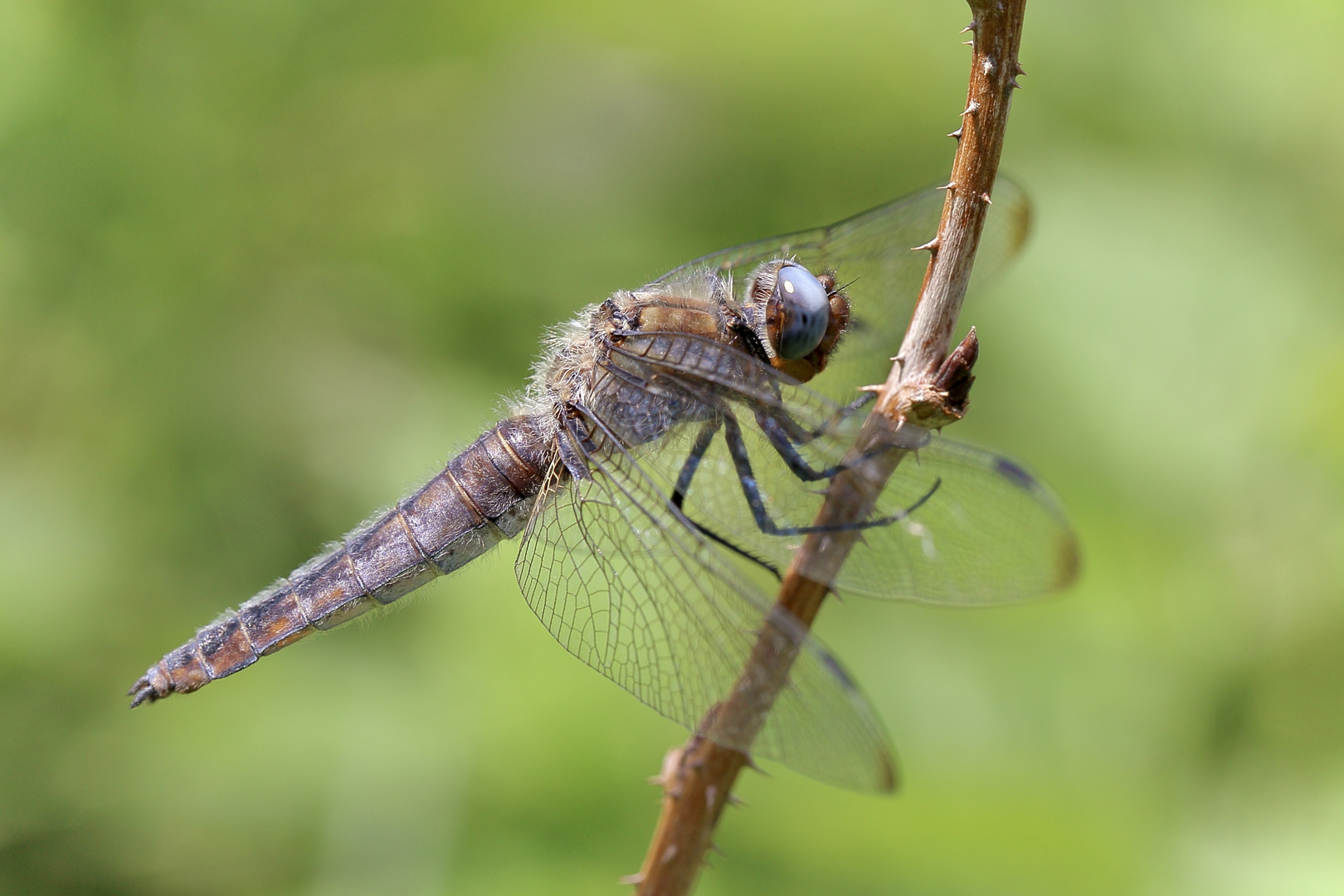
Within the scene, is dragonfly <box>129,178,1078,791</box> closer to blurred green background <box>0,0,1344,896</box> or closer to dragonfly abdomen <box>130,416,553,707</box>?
dragonfly abdomen <box>130,416,553,707</box>

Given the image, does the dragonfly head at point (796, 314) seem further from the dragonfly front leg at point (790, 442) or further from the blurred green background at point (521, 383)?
the blurred green background at point (521, 383)

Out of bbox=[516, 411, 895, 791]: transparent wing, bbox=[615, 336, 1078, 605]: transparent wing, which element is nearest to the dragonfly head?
bbox=[615, 336, 1078, 605]: transparent wing

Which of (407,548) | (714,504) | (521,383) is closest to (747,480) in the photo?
(714,504)

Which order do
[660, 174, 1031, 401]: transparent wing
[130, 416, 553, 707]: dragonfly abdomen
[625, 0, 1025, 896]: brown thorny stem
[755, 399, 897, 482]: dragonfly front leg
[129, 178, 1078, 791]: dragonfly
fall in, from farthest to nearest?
[660, 174, 1031, 401]: transparent wing, [130, 416, 553, 707]: dragonfly abdomen, [755, 399, 897, 482]: dragonfly front leg, [129, 178, 1078, 791]: dragonfly, [625, 0, 1025, 896]: brown thorny stem

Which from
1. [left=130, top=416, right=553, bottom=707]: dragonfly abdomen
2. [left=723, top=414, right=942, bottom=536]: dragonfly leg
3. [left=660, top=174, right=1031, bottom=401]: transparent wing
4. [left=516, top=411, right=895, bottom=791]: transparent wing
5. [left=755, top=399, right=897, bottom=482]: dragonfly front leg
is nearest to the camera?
[left=516, top=411, right=895, bottom=791]: transparent wing

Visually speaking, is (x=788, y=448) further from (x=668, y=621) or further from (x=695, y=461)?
(x=668, y=621)

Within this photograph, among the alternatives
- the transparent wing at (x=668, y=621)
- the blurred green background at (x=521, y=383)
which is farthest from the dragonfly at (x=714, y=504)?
the blurred green background at (x=521, y=383)

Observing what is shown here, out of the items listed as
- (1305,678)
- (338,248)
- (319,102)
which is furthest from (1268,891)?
(319,102)
